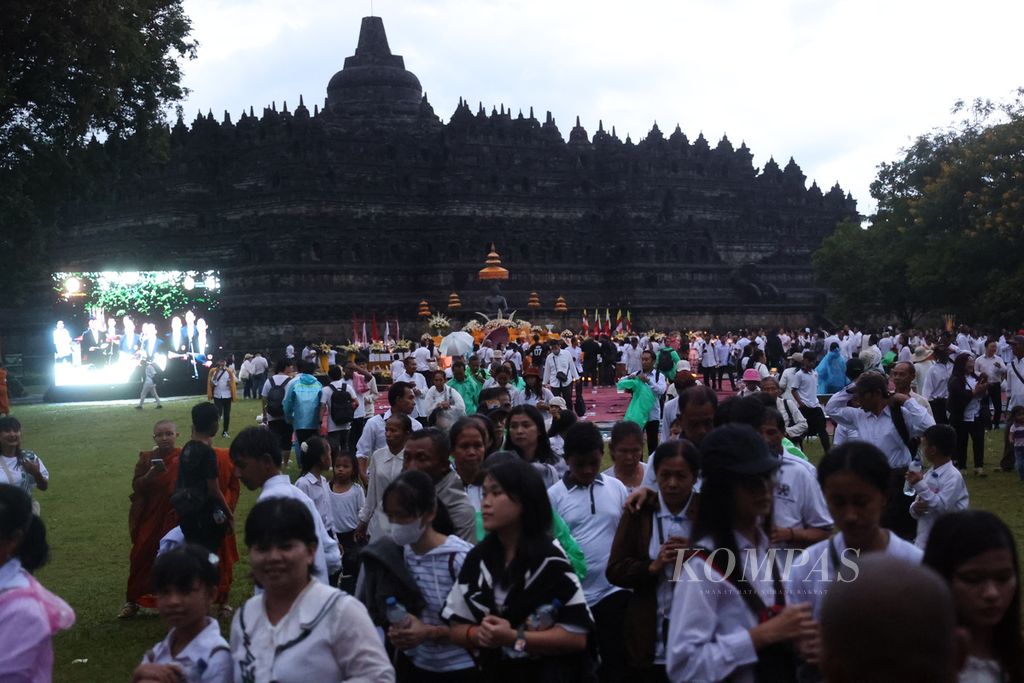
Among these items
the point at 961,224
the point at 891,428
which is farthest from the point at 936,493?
the point at 961,224

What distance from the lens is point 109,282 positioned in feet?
135

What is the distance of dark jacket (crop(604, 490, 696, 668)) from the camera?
170 inches

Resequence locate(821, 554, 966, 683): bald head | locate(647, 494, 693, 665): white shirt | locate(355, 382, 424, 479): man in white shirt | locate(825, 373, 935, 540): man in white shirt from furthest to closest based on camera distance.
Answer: locate(355, 382, 424, 479): man in white shirt, locate(825, 373, 935, 540): man in white shirt, locate(647, 494, 693, 665): white shirt, locate(821, 554, 966, 683): bald head

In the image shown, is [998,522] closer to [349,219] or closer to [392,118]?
[349,219]

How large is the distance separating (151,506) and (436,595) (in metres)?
4.32

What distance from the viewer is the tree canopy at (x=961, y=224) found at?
32875mm

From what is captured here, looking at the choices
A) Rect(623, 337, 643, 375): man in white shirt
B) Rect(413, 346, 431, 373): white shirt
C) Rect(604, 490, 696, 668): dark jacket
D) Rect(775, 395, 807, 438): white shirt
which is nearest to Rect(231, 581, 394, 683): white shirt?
Rect(604, 490, 696, 668): dark jacket

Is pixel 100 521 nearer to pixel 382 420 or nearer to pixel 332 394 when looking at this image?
pixel 332 394

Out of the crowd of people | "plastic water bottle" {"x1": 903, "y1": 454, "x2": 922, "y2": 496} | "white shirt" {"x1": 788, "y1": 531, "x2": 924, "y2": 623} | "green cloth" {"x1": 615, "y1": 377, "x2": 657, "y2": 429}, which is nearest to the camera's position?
the crowd of people

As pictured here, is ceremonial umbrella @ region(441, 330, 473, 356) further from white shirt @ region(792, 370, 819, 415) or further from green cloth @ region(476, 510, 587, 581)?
green cloth @ region(476, 510, 587, 581)

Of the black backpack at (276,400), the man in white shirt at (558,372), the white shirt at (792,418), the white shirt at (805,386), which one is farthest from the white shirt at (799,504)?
the man in white shirt at (558,372)

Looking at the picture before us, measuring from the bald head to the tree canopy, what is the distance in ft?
106

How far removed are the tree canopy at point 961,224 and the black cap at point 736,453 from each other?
101 ft

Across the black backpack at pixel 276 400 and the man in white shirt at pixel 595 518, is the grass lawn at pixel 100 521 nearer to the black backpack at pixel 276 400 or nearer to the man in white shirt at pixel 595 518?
the black backpack at pixel 276 400
